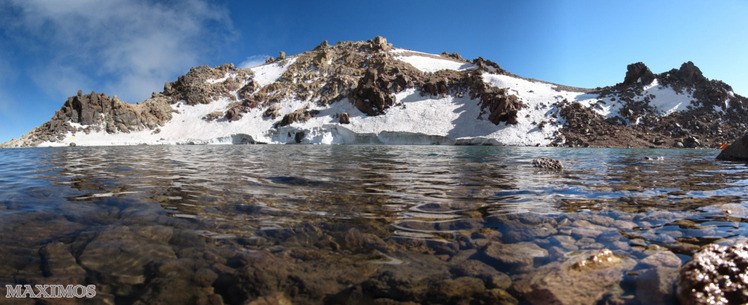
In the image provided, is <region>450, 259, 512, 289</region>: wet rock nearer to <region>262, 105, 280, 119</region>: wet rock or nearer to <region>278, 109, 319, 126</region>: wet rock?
<region>278, 109, 319, 126</region>: wet rock

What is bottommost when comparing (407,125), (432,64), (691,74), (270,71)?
(407,125)

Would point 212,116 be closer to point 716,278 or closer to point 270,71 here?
point 270,71

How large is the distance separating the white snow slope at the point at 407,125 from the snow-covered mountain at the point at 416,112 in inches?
7.6

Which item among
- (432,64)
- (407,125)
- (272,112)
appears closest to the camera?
(407,125)

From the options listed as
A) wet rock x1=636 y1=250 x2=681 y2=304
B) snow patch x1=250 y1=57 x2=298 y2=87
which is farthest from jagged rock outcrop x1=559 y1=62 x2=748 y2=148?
snow patch x1=250 y1=57 x2=298 y2=87

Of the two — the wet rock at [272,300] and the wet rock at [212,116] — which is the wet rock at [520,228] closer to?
the wet rock at [272,300]

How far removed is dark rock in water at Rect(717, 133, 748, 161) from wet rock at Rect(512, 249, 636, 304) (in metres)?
20.5

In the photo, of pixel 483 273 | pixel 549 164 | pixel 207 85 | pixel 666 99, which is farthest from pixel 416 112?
pixel 483 273

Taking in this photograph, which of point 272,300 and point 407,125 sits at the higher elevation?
point 407,125

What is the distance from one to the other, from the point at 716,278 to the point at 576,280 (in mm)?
962

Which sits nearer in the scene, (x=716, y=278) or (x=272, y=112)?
(x=716, y=278)

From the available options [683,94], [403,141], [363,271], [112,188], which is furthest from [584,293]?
[683,94]

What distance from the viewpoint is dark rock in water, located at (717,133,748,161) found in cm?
1555

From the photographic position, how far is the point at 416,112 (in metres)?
59.8
